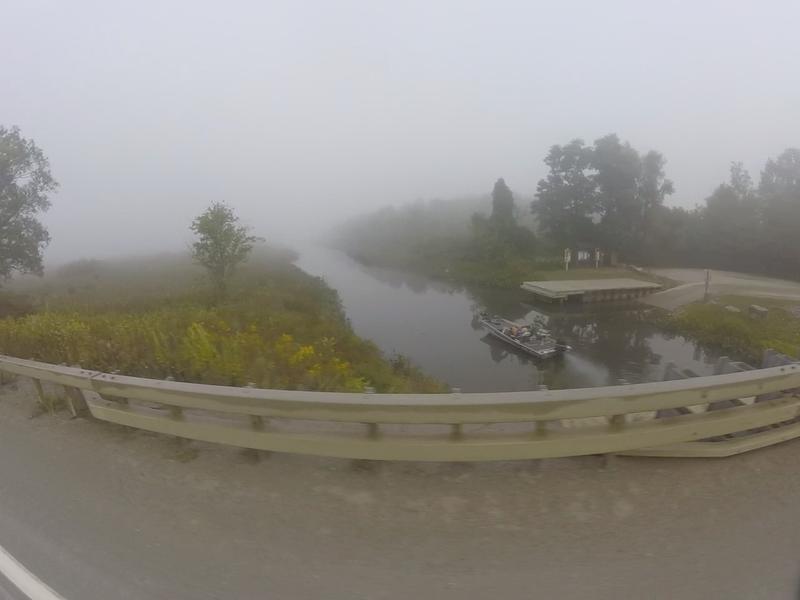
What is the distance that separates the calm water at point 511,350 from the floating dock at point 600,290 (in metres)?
0.53

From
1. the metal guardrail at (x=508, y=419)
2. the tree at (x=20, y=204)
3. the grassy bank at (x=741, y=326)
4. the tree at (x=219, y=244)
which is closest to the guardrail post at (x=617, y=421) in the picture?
the metal guardrail at (x=508, y=419)

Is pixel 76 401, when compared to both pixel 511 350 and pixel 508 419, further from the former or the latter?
pixel 511 350

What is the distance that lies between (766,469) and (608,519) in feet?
4.75

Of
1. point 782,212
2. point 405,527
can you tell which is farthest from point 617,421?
point 782,212

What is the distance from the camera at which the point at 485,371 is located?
13.6m

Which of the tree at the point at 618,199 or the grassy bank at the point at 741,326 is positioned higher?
the tree at the point at 618,199

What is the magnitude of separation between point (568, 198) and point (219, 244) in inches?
801

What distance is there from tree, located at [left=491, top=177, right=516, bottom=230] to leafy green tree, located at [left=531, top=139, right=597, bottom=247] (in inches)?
93.2

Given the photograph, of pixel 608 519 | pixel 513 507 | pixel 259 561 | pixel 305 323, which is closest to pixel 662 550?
pixel 608 519

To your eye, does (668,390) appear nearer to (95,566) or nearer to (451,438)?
(451,438)

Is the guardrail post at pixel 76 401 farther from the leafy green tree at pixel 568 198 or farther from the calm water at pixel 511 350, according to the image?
the leafy green tree at pixel 568 198

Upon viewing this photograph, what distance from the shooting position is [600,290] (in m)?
17.9

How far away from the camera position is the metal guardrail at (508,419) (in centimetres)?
266

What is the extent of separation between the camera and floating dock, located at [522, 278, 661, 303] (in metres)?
18.3
